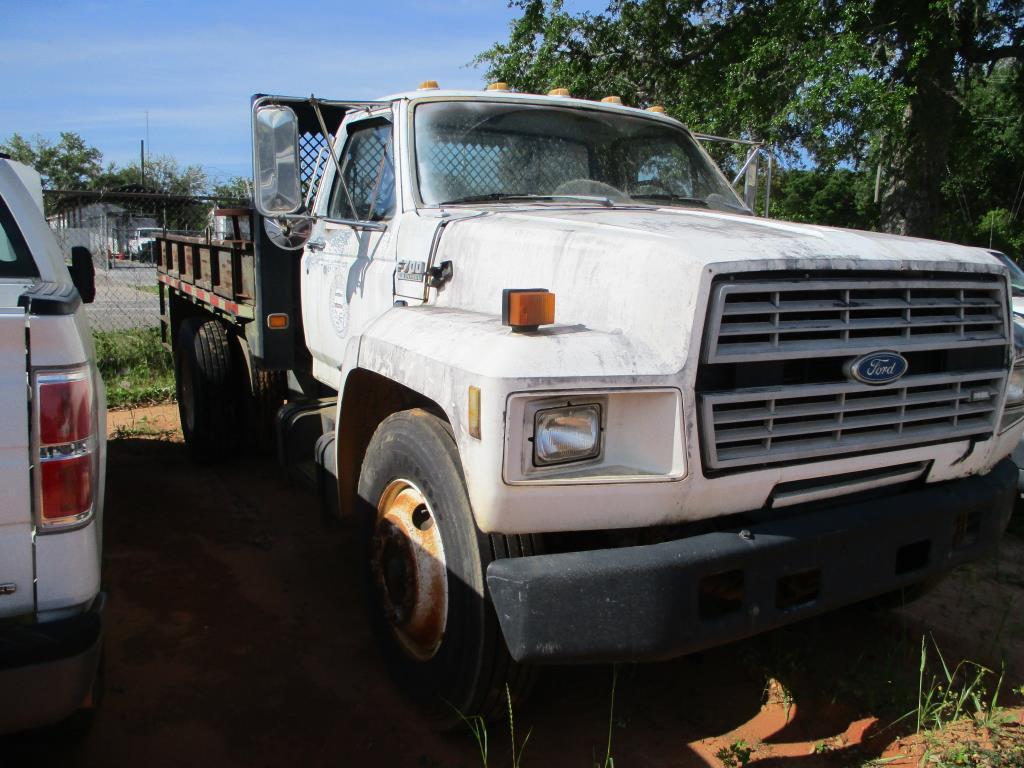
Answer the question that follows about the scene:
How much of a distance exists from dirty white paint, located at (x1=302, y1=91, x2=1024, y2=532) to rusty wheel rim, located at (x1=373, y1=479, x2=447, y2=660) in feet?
1.55

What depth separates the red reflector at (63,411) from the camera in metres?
2.10

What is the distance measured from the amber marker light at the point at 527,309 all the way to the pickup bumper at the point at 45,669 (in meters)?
1.36

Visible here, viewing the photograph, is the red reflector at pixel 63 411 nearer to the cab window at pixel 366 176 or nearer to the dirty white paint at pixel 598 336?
the dirty white paint at pixel 598 336

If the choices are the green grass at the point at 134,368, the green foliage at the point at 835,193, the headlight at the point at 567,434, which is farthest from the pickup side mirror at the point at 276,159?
the green foliage at the point at 835,193

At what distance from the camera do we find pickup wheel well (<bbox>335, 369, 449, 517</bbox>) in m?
3.31

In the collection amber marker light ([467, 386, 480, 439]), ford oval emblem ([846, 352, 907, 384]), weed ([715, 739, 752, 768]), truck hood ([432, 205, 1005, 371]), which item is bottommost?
weed ([715, 739, 752, 768])

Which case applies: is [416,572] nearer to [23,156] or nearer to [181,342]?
[181,342]

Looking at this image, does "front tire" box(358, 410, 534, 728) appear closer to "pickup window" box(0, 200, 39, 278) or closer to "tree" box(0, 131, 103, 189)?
"pickup window" box(0, 200, 39, 278)

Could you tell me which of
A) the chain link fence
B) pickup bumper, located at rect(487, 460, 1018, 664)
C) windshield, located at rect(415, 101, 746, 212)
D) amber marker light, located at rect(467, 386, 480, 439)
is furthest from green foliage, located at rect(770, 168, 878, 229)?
amber marker light, located at rect(467, 386, 480, 439)

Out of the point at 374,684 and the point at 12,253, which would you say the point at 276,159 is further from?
the point at 374,684

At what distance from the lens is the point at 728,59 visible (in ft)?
35.5

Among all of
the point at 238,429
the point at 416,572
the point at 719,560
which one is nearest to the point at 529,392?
the point at 719,560

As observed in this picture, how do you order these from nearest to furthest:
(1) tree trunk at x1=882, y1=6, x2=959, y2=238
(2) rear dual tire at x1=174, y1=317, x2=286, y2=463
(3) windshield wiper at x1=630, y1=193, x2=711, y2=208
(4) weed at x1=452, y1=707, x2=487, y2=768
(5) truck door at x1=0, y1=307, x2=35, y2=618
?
(5) truck door at x1=0, y1=307, x2=35, y2=618, (4) weed at x1=452, y1=707, x2=487, y2=768, (3) windshield wiper at x1=630, y1=193, x2=711, y2=208, (2) rear dual tire at x1=174, y1=317, x2=286, y2=463, (1) tree trunk at x1=882, y1=6, x2=959, y2=238

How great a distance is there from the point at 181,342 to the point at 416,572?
4188mm
